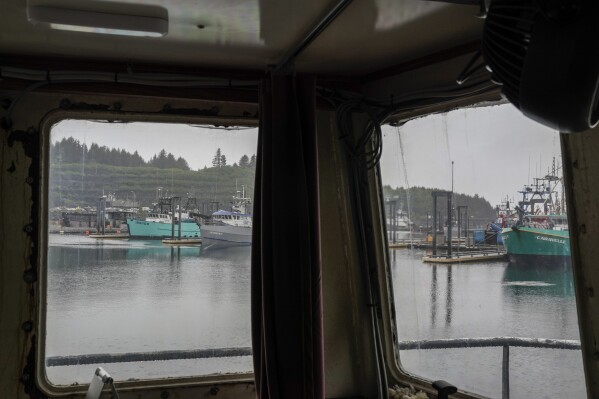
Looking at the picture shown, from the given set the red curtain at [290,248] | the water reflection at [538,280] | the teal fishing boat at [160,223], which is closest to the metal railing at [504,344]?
the water reflection at [538,280]

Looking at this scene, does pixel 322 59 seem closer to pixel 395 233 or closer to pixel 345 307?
pixel 395 233

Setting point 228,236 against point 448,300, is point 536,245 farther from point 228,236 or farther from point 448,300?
point 228,236

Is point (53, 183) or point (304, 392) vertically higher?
point (53, 183)

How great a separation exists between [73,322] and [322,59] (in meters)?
1.58

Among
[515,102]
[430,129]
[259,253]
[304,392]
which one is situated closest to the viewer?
[515,102]

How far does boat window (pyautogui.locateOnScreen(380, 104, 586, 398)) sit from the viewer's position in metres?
1.92

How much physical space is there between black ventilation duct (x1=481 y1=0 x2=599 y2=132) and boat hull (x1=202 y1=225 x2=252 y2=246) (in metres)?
1.89

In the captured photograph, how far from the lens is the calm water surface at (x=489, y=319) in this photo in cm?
193

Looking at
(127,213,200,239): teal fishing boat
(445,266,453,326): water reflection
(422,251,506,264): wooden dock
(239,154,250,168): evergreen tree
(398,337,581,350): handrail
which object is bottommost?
(398,337,581,350): handrail

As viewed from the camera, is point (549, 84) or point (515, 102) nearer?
point (549, 84)

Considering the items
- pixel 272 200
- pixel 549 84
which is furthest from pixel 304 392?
pixel 549 84

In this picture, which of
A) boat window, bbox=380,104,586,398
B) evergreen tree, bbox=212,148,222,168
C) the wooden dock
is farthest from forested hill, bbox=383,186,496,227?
evergreen tree, bbox=212,148,222,168

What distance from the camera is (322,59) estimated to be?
7.72ft

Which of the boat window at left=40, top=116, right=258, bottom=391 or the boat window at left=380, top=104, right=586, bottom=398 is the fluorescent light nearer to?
the boat window at left=40, top=116, right=258, bottom=391
